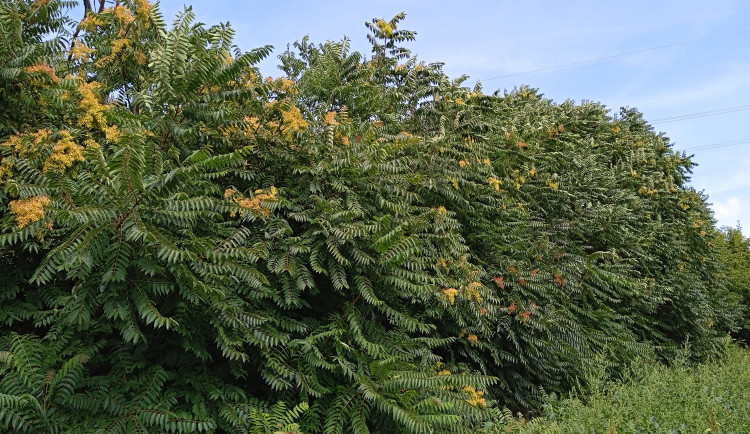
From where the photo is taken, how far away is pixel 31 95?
3455 mm

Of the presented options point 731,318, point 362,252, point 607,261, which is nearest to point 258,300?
point 362,252

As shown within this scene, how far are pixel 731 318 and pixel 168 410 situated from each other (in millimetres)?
13668

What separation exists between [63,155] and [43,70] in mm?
611

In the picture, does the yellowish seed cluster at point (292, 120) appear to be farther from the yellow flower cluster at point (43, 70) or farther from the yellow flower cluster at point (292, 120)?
the yellow flower cluster at point (43, 70)

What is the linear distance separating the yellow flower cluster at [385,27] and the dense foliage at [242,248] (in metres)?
0.62

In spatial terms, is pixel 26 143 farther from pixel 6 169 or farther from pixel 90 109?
pixel 90 109

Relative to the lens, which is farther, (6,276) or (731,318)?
(731,318)

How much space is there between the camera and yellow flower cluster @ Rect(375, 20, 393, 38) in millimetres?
7305

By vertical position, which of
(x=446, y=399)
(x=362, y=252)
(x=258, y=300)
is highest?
(x=362, y=252)

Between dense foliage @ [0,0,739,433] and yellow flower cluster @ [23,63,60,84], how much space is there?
0.03 m

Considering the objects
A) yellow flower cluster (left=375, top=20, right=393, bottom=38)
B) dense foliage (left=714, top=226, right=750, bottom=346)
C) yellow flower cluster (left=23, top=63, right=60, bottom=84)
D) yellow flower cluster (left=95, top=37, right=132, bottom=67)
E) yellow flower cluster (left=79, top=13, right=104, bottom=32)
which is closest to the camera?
yellow flower cluster (left=23, top=63, right=60, bottom=84)

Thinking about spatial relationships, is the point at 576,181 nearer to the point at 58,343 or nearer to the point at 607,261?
the point at 607,261

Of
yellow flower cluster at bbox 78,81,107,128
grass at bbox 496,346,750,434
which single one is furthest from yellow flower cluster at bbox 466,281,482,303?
yellow flower cluster at bbox 78,81,107,128

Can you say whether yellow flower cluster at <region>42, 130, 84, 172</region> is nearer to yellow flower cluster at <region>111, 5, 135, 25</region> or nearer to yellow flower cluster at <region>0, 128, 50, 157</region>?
yellow flower cluster at <region>0, 128, 50, 157</region>
